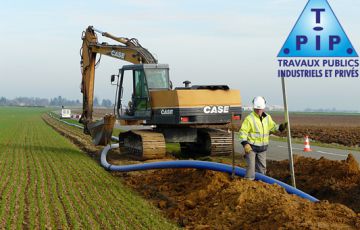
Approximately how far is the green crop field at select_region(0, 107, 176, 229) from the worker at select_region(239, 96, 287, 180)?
6.28ft

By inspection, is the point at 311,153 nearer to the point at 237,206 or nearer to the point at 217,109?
the point at 217,109

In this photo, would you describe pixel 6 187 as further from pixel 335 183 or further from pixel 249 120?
pixel 335 183

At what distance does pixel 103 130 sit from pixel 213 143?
13.7 feet

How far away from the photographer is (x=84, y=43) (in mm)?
20531

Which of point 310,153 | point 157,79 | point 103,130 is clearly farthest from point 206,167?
point 310,153

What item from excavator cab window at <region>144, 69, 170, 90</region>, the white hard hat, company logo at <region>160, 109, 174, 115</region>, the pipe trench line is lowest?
the pipe trench line

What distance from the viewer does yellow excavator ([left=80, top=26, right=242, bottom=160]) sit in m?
15.5

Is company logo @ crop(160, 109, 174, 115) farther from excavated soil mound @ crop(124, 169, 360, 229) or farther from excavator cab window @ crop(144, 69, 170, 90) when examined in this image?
excavated soil mound @ crop(124, 169, 360, 229)

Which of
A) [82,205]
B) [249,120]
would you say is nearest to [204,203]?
[249,120]

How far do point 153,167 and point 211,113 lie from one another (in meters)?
3.51

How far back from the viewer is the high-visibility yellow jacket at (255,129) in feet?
30.1

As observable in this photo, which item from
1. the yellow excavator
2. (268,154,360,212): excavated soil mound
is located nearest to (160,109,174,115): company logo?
the yellow excavator

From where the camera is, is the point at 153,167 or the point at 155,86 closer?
the point at 153,167

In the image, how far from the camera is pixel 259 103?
9.13 metres
